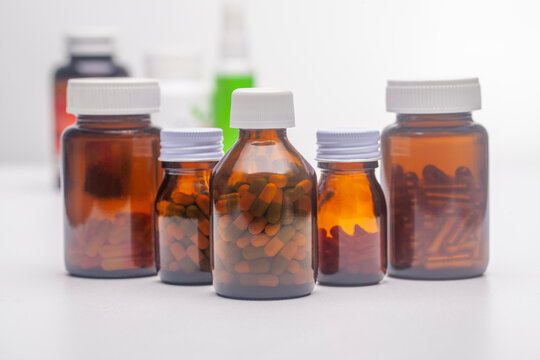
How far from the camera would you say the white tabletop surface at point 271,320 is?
0.85 meters

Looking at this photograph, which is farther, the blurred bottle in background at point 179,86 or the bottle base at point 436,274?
the blurred bottle in background at point 179,86

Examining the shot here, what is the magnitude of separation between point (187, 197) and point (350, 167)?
18 centimetres

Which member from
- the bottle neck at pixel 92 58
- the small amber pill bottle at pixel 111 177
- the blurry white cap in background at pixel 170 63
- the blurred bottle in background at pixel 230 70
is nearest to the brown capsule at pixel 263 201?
the small amber pill bottle at pixel 111 177

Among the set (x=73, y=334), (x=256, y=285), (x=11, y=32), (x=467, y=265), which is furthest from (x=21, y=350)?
(x=11, y=32)

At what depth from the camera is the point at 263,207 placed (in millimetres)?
979

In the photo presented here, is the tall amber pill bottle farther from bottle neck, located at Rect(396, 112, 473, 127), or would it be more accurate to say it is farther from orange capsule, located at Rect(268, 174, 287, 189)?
bottle neck, located at Rect(396, 112, 473, 127)

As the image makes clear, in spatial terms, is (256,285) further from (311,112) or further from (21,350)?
(311,112)

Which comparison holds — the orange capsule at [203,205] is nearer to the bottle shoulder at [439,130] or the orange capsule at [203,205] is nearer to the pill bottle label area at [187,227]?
the pill bottle label area at [187,227]

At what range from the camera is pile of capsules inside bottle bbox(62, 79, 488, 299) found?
0.99 meters

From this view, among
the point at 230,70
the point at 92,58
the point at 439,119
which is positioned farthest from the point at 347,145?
the point at 92,58

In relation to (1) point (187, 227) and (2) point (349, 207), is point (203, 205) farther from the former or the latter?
(2) point (349, 207)

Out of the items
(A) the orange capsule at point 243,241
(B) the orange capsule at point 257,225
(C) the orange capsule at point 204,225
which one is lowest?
(A) the orange capsule at point 243,241

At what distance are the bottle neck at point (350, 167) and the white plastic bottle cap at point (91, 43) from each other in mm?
1192

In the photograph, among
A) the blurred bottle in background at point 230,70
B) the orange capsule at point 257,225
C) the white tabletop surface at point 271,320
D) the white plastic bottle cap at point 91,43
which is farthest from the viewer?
the white plastic bottle cap at point 91,43
